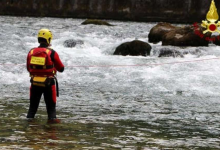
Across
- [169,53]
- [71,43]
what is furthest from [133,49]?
[71,43]

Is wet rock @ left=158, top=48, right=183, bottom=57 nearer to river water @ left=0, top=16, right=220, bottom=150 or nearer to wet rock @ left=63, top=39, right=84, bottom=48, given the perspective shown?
river water @ left=0, top=16, right=220, bottom=150

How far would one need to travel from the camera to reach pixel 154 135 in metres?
6.86

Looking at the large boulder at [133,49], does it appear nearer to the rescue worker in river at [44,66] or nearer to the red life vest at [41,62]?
the rescue worker in river at [44,66]

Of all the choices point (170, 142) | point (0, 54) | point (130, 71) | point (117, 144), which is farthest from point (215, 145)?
point (0, 54)

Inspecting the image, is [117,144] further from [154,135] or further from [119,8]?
[119,8]

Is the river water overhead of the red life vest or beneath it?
beneath

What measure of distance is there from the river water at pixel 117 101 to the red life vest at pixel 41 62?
72cm

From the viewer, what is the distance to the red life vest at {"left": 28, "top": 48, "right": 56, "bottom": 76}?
7062 mm

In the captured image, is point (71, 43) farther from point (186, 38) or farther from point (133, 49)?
point (186, 38)

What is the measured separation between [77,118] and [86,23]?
16.9 m

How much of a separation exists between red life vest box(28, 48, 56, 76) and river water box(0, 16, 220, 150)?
0.72 meters

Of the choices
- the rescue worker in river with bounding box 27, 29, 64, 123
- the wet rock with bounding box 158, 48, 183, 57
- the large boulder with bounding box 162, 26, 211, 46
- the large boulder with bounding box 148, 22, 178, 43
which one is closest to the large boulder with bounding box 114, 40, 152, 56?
the wet rock with bounding box 158, 48, 183, 57

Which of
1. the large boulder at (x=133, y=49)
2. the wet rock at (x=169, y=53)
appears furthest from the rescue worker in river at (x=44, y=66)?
the wet rock at (x=169, y=53)

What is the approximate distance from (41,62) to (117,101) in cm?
281
